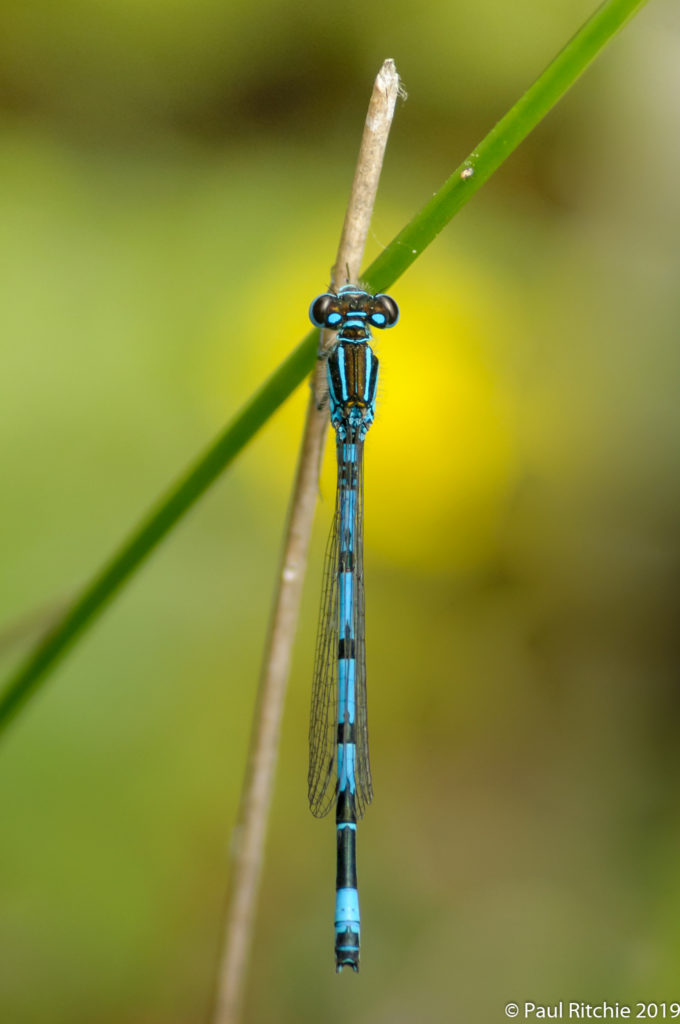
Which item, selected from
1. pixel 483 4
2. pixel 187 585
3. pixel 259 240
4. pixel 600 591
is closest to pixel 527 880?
pixel 600 591

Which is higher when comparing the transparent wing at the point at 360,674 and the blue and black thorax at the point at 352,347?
the blue and black thorax at the point at 352,347

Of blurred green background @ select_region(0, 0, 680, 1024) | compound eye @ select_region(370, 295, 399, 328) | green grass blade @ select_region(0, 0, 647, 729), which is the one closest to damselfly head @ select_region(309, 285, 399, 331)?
compound eye @ select_region(370, 295, 399, 328)

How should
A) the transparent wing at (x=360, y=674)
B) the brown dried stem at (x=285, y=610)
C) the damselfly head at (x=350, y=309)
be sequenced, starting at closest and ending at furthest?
the brown dried stem at (x=285, y=610) < the damselfly head at (x=350, y=309) < the transparent wing at (x=360, y=674)

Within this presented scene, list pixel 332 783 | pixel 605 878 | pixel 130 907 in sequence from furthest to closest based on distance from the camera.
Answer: pixel 605 878
pixel 130 907
pixel 332 783

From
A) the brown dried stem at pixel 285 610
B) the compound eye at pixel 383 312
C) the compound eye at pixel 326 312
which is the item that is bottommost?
the brown dried stem at pixel 285 610

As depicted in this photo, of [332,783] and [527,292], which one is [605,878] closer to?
[332,783]

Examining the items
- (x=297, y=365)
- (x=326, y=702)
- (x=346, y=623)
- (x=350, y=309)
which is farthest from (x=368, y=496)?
(x=297, y=365)

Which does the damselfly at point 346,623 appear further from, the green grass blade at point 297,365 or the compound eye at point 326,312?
the green grass blade at point 297,365

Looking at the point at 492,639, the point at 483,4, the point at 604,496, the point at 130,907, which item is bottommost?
the point at 130,907

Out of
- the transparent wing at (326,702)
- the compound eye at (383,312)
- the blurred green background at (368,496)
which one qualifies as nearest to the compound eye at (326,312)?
the compound eye at (383,312)
